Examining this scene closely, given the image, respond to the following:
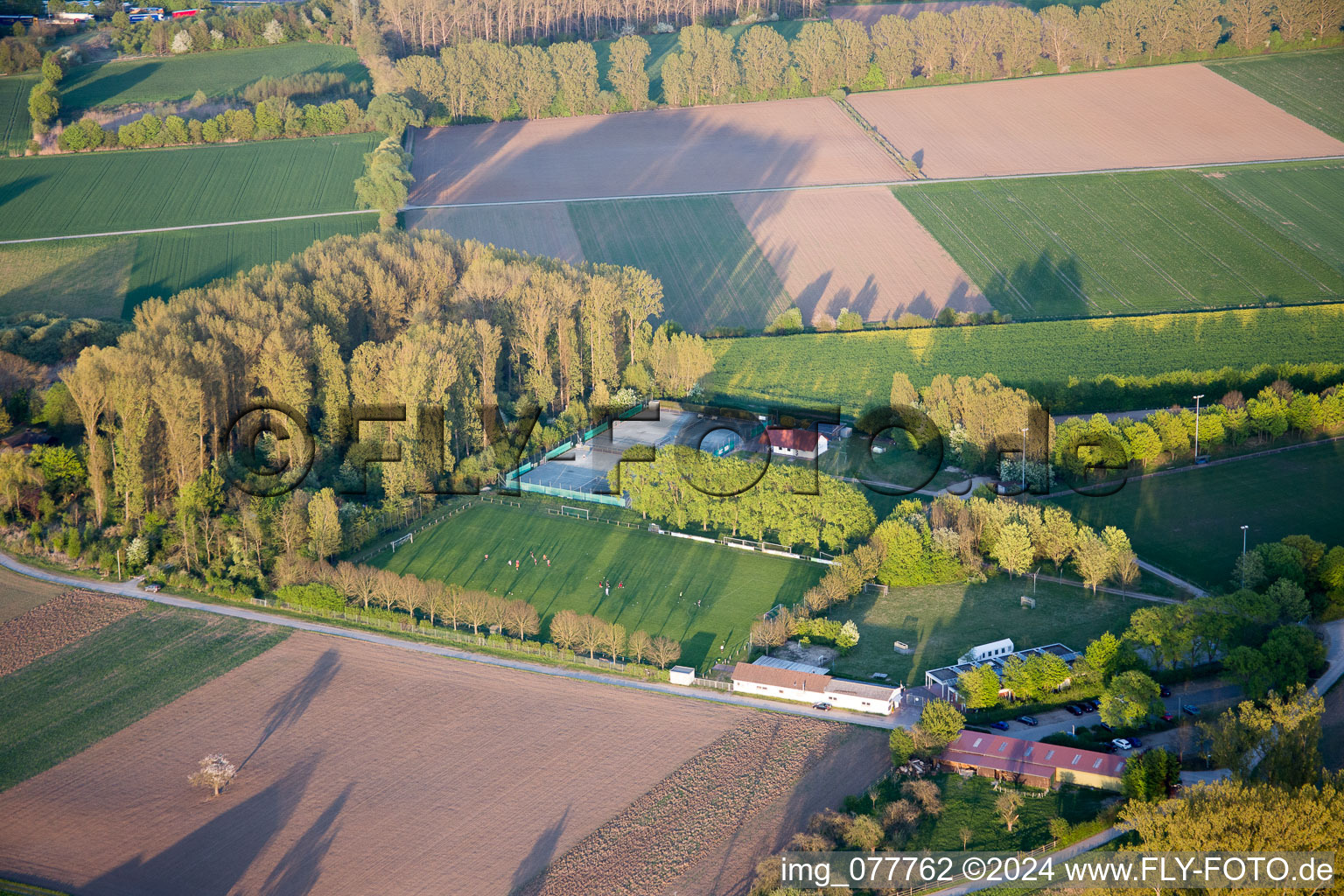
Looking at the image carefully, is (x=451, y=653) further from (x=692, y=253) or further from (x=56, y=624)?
(x=692, y=253)

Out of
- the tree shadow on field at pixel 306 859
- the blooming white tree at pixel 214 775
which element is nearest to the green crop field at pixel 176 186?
the blooming white tree at pixel 214 775

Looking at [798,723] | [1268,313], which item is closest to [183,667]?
[798,723]

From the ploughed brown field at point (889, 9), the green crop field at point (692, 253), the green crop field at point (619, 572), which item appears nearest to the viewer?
the green crop field at point (619, 572)

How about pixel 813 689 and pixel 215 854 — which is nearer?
pixel 215 854

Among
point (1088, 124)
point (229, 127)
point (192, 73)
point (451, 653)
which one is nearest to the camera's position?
point (451, 653)

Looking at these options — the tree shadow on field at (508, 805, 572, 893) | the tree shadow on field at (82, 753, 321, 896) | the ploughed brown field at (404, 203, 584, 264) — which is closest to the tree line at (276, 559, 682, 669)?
the tree shadow on field at (508, 805, 572, 893)

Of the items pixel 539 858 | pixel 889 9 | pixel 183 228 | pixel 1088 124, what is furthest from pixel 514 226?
pixel 539 858

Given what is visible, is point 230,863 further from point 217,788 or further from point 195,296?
point 195,296

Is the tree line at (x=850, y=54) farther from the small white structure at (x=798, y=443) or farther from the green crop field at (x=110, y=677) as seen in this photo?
the green crop field at (x=110, y=677)
